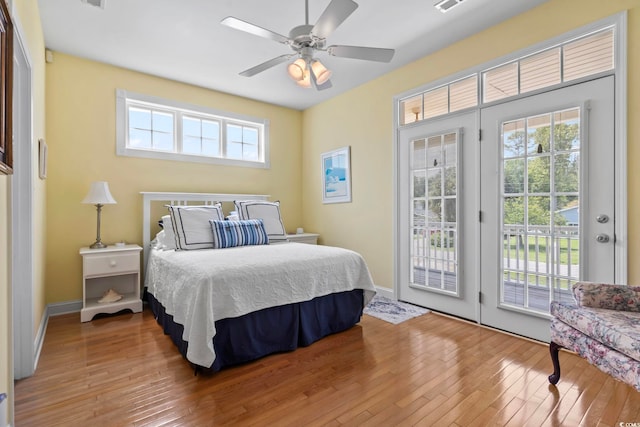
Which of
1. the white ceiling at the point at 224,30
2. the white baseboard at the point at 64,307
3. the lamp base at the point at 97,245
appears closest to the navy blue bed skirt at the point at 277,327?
the lamp base at the point at 97,245

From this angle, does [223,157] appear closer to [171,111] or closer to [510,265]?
[171,111]

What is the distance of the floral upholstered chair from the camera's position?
1559 millimetres

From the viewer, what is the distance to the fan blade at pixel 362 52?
91.7 inches

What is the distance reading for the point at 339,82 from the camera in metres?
4.17

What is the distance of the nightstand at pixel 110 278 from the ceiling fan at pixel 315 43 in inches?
88.9

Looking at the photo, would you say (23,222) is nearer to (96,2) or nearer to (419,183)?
(96,2)

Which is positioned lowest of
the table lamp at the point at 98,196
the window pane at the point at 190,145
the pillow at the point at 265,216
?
the pillow at the point at 265,216

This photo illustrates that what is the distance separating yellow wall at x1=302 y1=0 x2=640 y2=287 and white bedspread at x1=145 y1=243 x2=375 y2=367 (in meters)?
1.24

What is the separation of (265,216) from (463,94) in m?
2.53

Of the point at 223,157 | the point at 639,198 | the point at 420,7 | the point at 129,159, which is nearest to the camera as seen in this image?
the point at 639,198

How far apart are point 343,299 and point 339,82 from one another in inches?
109

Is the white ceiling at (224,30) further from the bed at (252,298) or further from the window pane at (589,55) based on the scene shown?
the bed at (252,298)

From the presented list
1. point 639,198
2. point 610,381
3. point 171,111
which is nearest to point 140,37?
point 171,111

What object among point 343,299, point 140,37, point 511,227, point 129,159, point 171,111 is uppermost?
point 140,37
